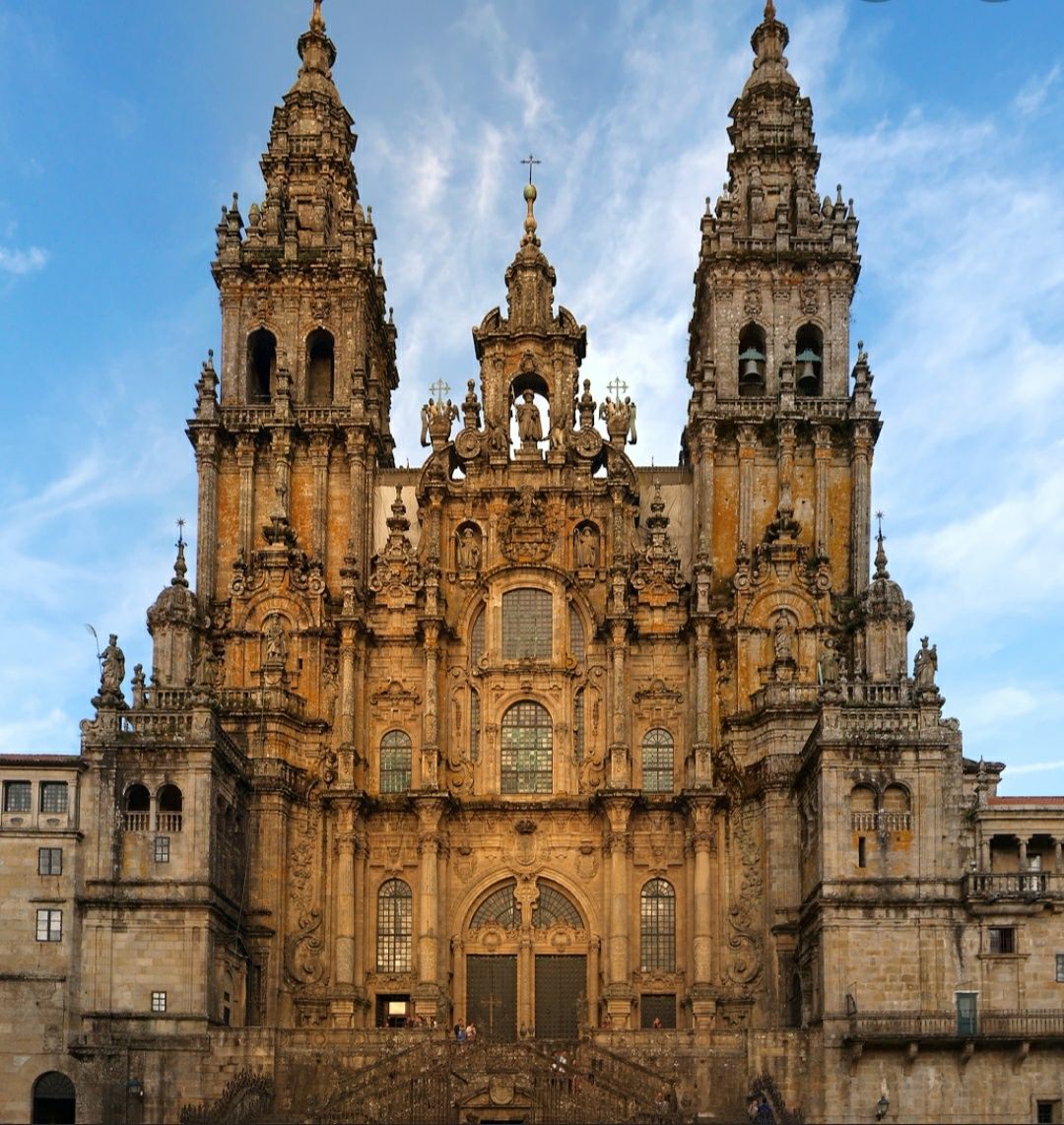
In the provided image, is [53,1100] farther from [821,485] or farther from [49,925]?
[821,485]

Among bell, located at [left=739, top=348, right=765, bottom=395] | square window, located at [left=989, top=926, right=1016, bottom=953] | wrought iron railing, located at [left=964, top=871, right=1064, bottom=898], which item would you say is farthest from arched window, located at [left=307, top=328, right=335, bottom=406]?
square window, located at [left=989, top=926, right=1016, bottom=953]

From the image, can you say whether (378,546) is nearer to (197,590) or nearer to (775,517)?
(197,590)

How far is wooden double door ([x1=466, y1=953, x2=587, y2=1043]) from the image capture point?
64.1m

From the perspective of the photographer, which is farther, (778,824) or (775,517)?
(775,517)

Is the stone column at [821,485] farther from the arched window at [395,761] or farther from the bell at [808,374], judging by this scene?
the arched window at [395,761]

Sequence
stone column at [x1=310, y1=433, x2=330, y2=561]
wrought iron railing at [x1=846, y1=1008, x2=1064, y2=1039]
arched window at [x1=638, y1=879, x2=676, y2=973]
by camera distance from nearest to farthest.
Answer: wrought iron railing at [x1=846, y1=1008, x2=1064, y2=1039] → arched window at [x1=638, y1=879, x2=676, y2=973] → stone column at [x1=310, y1=433, x2=330, y2=561]

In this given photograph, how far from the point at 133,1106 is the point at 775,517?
1165 inches

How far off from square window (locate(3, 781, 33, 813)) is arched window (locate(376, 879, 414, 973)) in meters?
13.2

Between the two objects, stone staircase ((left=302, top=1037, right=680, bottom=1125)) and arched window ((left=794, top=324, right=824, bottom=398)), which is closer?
stone staircase ((left=302, top=1037, right=680, bottom=1125))

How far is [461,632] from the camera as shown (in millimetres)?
67562

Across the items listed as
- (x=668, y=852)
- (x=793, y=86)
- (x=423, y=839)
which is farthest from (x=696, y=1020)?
(x=793, y=86)


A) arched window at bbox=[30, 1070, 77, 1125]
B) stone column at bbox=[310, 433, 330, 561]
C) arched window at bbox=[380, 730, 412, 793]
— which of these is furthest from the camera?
stone column at bbox=[310, 433, 330, 561]

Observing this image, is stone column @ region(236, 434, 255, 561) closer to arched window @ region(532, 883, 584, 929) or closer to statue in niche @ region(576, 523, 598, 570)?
statue in niche @ region(576, 523, 598, 570)

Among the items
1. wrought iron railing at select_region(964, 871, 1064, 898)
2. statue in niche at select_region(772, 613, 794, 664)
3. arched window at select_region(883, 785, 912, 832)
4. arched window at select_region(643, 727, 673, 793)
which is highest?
statue in niche at select_region(772, 613, 794, 664)
